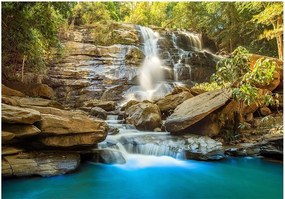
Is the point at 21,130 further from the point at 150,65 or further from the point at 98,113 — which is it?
the point at 150,65

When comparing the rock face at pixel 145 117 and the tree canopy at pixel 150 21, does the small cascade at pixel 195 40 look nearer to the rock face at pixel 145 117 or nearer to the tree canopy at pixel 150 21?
the tree canopy at pixel 150 21

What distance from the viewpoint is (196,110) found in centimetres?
730

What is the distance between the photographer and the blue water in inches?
166

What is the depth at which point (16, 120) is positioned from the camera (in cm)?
453

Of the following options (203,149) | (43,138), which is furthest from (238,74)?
(43,138)

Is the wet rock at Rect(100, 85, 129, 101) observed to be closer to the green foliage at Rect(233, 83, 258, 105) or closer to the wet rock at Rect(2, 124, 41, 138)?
the green foliage at Rect(233, 83, 258, 105)

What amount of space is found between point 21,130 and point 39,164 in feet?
2.31

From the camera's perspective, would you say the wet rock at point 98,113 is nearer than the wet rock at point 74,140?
No

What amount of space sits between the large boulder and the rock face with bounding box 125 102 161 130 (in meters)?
3.81

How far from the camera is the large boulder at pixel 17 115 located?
445 cm

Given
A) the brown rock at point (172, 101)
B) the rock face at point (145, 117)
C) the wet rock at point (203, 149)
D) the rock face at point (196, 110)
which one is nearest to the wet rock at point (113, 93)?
the brown rock at point (172, 101)

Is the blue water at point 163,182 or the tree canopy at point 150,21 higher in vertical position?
the tree canopy at point 150,21

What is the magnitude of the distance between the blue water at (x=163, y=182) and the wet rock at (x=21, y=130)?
2.54ft

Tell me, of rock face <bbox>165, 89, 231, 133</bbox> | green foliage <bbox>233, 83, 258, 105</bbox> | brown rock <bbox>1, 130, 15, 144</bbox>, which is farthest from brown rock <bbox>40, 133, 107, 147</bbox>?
green foliage <bbox>233, 83, 258, 105</bbox>
